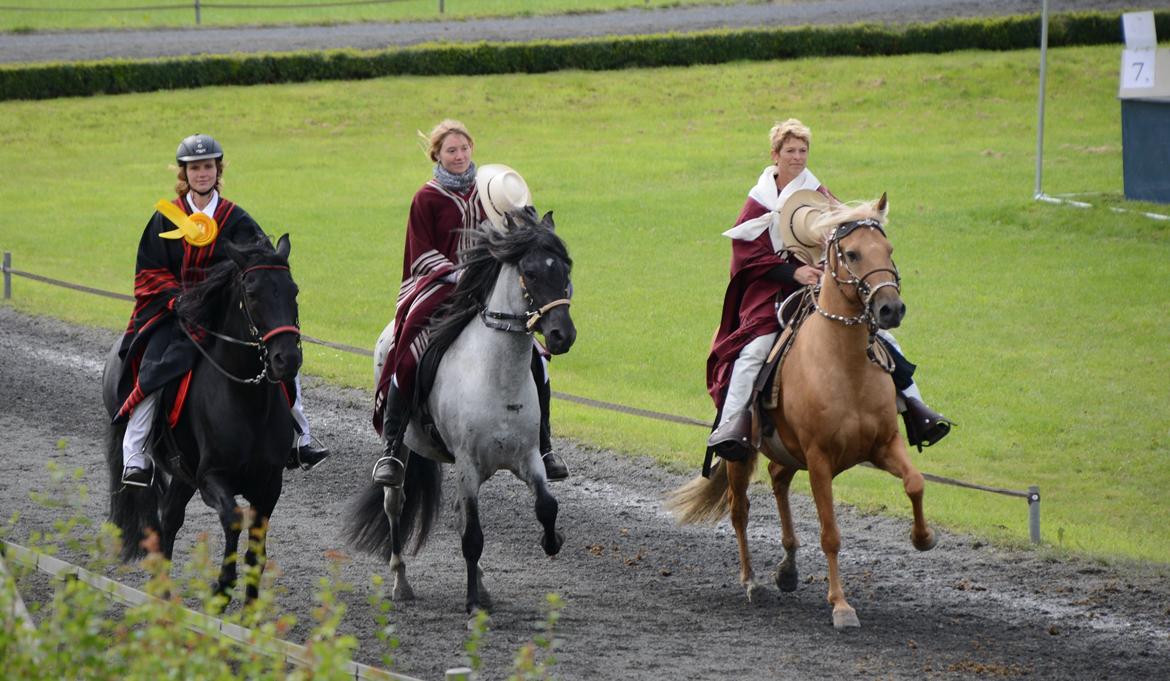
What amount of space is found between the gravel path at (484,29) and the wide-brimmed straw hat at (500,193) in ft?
92.7

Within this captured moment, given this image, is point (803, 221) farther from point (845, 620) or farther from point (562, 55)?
point (562, 55)

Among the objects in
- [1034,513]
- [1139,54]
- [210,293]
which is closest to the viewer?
[210,293]

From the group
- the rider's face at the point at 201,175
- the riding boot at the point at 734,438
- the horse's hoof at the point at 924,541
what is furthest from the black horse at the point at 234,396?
the horse's hoof at the point at 924,541

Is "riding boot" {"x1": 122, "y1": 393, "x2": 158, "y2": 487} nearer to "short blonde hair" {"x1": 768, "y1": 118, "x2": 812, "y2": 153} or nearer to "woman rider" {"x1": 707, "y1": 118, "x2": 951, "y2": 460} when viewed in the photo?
"woman rider" {"x1": 707, "y1": 118, "x2": 951, "y2": 460}

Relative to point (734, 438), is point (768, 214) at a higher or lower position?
higher

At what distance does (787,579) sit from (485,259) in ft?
8.32

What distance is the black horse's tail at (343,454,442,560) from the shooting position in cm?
912

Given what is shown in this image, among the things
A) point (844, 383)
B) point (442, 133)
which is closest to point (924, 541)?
point (844, 383)

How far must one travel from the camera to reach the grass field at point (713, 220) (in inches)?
511

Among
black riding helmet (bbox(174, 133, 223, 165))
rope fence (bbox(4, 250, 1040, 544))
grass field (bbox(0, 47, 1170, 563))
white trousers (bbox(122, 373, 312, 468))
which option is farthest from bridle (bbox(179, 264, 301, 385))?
grass field (bbox(0, 47, 1170, 563))

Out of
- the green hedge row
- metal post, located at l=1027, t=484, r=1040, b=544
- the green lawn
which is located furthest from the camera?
the green lawn

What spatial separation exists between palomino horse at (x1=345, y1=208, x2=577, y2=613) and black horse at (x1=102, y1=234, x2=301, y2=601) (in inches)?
36.8

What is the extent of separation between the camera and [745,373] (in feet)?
27.9

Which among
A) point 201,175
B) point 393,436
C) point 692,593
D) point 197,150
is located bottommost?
point 692,593
